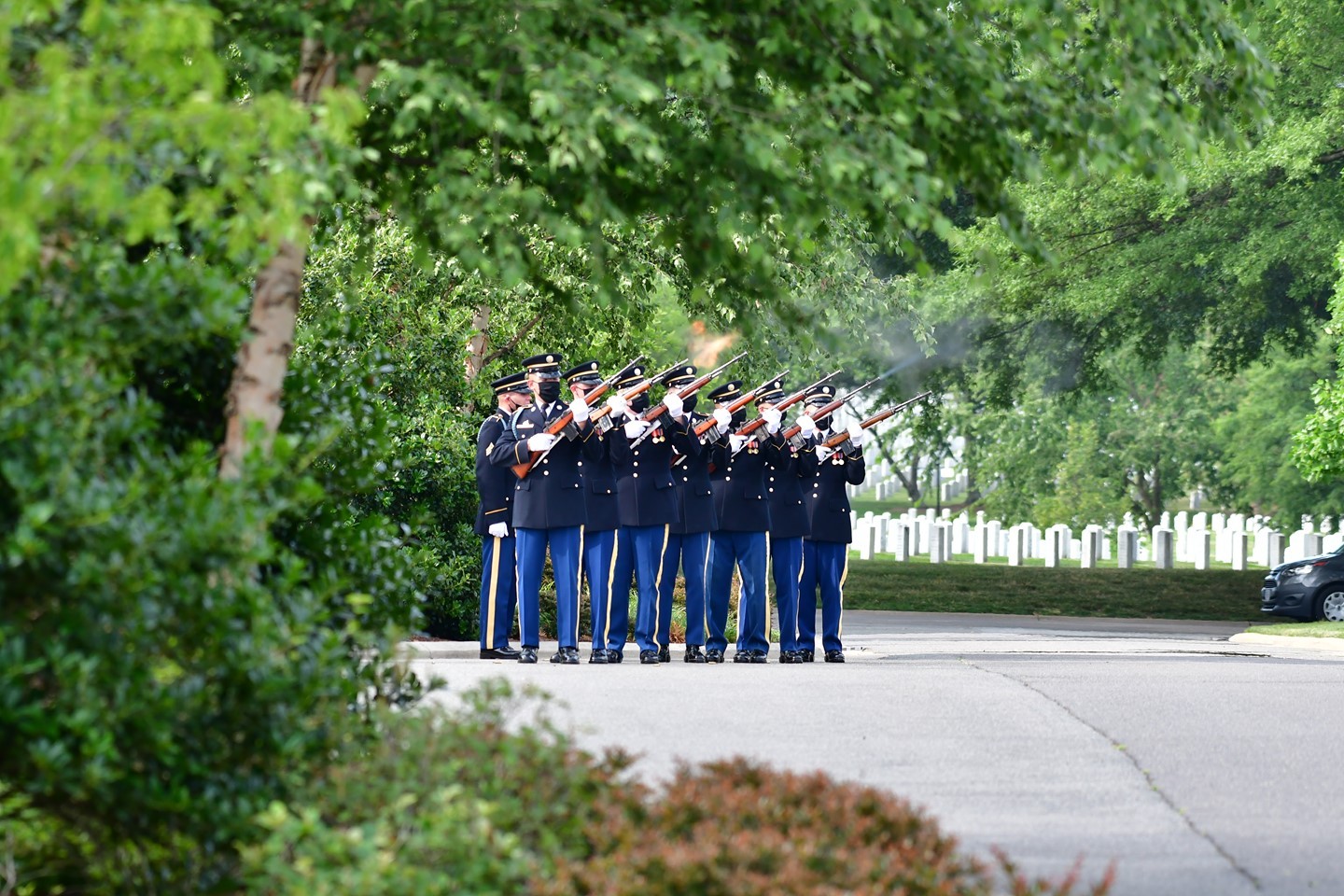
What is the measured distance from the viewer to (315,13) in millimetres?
7059

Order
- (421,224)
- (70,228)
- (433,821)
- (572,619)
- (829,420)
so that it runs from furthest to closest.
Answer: (829,420) < (572,619) < (421,224) < (70,228) < (433,821)

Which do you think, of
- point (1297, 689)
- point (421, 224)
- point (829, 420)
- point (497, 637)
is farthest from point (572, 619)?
point (421, 224)

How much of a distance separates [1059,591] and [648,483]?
16.8 meters

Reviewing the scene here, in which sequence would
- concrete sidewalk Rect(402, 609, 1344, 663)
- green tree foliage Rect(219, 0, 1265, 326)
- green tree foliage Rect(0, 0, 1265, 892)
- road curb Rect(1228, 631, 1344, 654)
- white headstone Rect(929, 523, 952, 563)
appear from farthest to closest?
white headstone Rect(929, 523, 952, 563)
road curb Rect(1228, 631, 1344, 654)
concrete sidewalk Rect(402, 609, 1344, 663)
green tree foliage Rect(219, 0, 1265, 326)
green tree foliage Rect(0, 0, 1265, 892)

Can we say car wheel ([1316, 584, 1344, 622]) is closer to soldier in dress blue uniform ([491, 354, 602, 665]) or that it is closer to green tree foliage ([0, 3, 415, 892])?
soldier in dress blue uniform ([491, 354, 602, 665])

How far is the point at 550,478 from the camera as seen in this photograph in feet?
49.2

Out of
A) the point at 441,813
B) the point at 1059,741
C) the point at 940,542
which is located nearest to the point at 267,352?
the point at 441,813

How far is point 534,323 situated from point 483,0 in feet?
44.2

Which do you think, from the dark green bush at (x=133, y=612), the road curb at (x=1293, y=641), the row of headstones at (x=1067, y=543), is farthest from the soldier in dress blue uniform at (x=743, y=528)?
the row of headstones at (x=1067, y=543)

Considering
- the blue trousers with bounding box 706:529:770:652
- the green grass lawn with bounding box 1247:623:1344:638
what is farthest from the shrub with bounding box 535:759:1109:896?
the green grass lawn with bounding box 1247:623:1344:638

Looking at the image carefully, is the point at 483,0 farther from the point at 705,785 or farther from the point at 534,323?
the point at 534,323

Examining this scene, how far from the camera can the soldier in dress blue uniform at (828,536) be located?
53.1 ft

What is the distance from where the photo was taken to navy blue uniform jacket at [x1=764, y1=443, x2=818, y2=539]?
1611 centimetres

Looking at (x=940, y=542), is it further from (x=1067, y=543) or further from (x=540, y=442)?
(x=540, y=442)
